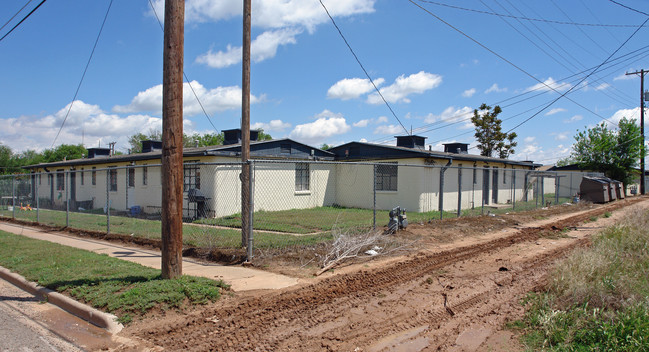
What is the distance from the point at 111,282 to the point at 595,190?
26099 mm

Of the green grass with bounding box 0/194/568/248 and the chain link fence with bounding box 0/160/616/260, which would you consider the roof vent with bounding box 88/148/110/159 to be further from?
the green grass with bounding box 0/194/568/248

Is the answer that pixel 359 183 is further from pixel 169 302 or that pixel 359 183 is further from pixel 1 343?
pixel 1 343

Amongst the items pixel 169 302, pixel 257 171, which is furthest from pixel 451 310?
pixel 257 171

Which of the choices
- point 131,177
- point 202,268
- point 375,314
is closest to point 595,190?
point 375,314

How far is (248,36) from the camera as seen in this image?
8.42 meters

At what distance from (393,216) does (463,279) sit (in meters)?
3.76

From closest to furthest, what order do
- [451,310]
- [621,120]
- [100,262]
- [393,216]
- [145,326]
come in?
[145,326] → [451,310] → [100,262] → [393,216] → [621,120]

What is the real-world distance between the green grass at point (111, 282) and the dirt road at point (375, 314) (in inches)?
13.3

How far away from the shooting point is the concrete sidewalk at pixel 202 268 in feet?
20.5

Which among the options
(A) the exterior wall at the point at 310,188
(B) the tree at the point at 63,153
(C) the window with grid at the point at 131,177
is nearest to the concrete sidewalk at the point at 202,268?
(A) the exterior wall at the point at 310,188

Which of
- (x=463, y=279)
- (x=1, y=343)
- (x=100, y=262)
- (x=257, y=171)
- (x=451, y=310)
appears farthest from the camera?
(x=257, y=171)

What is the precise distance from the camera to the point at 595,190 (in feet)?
78.0

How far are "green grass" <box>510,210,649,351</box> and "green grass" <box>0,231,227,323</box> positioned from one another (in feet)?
13.1

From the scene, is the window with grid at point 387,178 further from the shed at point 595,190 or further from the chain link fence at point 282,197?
the shed at point 595,190
